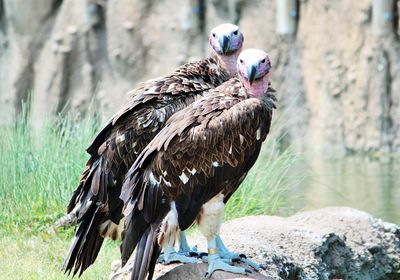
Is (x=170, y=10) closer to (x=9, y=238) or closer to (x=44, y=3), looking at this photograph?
(x=44, y=3)

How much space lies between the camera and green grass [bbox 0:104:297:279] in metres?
8.12

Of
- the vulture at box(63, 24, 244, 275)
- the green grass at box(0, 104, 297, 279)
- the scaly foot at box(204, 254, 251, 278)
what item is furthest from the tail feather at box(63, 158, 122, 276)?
the green grass at box(0, 104, 297, 279)

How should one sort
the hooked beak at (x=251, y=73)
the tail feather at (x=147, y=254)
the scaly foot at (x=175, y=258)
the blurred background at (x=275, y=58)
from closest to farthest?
the tail feather at (x=147, y=254) → the hooked beak at (x=251, y=73) → the scaly foot at (x=175, y=258) → the blurred background at (x=275, y=58)

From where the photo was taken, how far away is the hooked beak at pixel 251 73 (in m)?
6.21

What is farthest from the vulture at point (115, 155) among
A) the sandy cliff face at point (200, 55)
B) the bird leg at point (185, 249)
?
the sandy cliff face at point (200, 55)

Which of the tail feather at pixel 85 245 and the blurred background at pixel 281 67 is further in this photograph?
the blurred background at pixel 281 67

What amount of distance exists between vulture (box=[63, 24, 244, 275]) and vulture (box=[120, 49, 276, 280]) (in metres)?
0.30

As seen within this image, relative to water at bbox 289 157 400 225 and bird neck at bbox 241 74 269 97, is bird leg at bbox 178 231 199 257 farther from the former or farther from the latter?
water at bbox 289 157 400 225

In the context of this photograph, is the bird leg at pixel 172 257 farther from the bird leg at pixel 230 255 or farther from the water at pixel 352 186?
the water at pixel 352 186

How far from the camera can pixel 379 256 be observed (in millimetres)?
7812

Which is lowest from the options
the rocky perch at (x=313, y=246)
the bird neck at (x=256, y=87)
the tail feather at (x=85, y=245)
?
the rocky perch at (x=313, y=246)

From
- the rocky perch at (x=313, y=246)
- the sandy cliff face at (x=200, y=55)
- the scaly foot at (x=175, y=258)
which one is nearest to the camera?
the scaly foot at (x=175, y=258)

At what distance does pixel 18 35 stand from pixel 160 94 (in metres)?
13.5

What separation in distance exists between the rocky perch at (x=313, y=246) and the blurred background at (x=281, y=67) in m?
2.03
